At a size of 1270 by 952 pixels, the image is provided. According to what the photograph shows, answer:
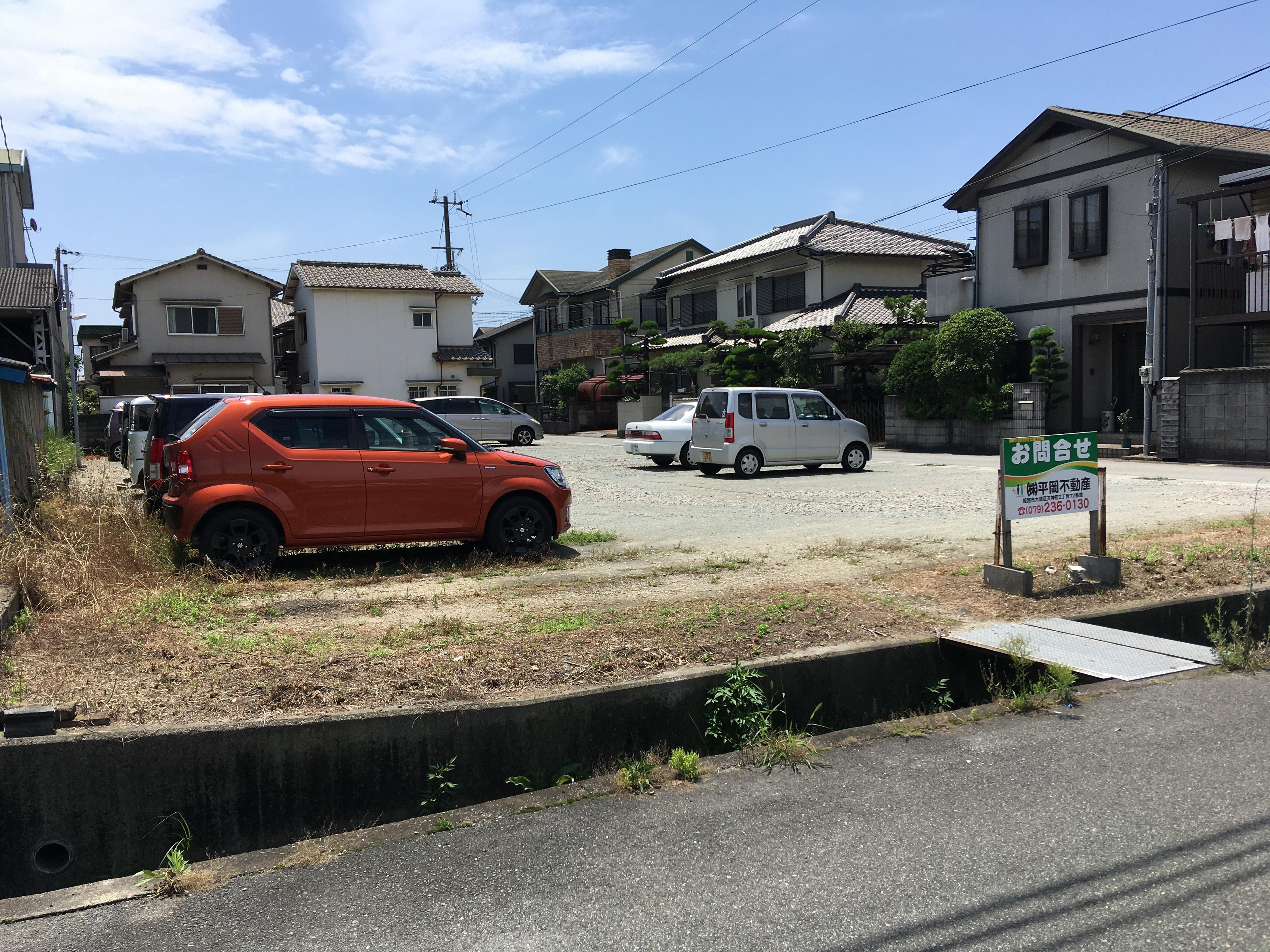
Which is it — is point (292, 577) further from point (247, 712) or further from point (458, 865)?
point (458, 865)

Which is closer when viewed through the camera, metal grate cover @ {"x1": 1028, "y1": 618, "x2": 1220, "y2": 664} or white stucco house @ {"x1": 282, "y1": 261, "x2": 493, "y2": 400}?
metal grate cover @ {"x1": 1028, "y1": 618, "x2": 1220, "y2": 664}

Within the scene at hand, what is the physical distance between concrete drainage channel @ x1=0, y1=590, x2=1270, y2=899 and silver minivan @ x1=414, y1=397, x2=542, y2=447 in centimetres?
2506

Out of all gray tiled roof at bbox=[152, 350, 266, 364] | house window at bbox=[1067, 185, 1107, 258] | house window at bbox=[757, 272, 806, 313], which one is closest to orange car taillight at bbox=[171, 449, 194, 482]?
house window at bbox=[1067, 185, 1107, 258]

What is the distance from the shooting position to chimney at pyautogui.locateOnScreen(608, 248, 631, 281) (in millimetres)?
48531

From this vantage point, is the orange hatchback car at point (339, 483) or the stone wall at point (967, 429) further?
the stone wall at point (967, 429)

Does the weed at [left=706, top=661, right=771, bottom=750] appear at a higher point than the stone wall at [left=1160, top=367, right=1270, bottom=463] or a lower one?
lower

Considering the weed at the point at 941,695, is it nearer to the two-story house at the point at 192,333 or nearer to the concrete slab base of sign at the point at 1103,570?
the concrete slab base of sign at the point at 1103,570

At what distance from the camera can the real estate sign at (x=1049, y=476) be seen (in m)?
7.32

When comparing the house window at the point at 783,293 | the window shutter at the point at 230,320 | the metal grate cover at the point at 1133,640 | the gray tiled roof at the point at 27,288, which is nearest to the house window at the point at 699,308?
the house window at the point at 783,293

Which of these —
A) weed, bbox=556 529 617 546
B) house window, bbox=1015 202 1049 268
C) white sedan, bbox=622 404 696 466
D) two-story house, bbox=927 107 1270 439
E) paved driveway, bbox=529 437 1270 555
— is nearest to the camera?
weed, bbox=556 529 617 546

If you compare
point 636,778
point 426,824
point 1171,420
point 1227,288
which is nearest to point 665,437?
point 1171,420

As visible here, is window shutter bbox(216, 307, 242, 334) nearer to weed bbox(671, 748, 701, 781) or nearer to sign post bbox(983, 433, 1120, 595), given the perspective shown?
sign post bbox(983, 433, 1120, 595)

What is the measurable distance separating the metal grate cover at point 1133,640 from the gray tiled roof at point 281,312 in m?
45.5

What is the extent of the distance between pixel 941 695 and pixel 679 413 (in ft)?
50.2
